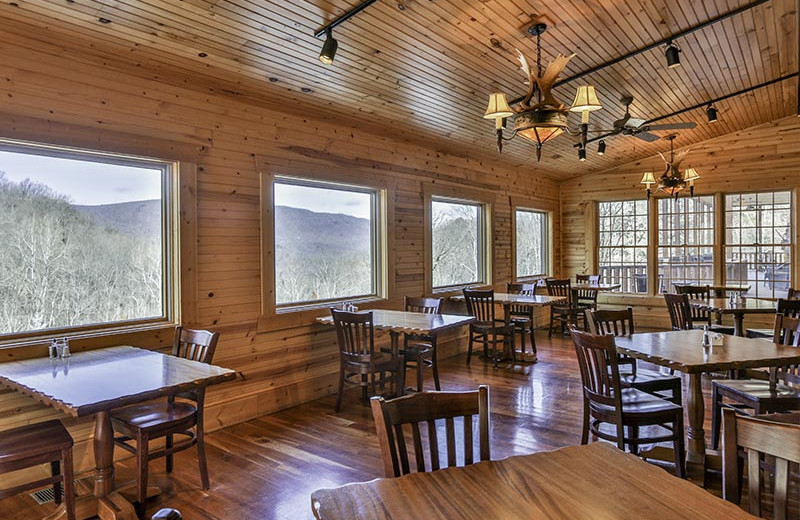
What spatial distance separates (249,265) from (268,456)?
63.2 inches

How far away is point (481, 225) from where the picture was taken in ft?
24.8

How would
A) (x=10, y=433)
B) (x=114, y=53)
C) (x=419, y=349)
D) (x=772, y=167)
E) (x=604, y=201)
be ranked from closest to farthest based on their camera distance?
(x=10, y=433)
(x=114, y=53)
(x=419, y=349)
(x=772, y=167)
(x=604, y=201)

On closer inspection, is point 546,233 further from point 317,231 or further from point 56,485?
point 56,485

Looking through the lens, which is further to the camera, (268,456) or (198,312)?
(198,312)

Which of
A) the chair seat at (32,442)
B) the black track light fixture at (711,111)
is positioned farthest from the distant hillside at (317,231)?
the black track light fixture at (711,111)

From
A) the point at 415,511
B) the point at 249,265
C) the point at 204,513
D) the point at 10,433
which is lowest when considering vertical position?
the point at 204,513

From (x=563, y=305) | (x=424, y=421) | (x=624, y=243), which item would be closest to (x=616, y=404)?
(x=424, y=421)

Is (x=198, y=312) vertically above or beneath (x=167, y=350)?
above

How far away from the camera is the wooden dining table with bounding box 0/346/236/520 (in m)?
2.25

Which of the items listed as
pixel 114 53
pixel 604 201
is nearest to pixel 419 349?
pixel 114 53

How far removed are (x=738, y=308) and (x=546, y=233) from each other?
4.44m

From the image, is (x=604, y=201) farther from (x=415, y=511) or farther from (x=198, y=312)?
(x=415, y=511)

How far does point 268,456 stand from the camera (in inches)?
135

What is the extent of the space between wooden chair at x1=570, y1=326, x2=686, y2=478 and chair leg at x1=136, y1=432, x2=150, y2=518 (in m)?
2.50
